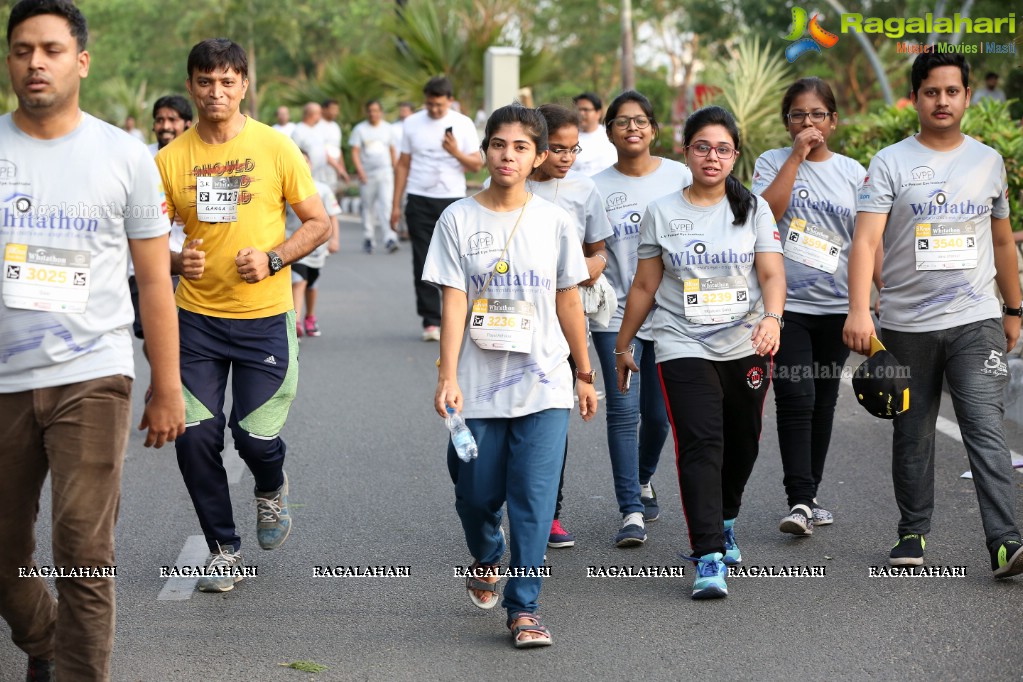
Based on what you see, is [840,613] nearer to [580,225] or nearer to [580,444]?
[580,225]

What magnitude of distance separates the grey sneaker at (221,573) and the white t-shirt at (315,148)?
14289 millimetres

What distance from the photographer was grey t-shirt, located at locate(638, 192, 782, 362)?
5453mm

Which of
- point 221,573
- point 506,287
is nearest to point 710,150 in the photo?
point 506,287

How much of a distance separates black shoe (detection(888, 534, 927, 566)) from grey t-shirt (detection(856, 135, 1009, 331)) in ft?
2.77

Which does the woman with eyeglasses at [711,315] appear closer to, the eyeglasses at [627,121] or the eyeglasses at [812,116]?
the eyeglasses at [627,121]

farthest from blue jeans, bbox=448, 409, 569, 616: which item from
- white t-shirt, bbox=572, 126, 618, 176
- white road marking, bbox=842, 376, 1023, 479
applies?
white t-shirt, bbox=572, 126, 618, 176

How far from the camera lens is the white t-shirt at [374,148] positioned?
66.3ft

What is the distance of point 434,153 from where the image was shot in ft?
39.5

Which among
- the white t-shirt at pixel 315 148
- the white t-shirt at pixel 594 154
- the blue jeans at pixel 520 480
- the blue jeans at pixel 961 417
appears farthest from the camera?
the white t-shirt at pixel 315 148

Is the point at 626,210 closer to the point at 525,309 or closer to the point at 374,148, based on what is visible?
the point at 525,309

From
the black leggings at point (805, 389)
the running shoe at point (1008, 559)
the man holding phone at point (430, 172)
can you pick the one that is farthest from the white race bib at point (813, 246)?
the man holding phone at point (430, 172)

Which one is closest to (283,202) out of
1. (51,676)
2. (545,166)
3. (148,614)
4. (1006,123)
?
(545,166)

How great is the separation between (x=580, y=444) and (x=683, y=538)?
1.99m

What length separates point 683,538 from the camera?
624cm
